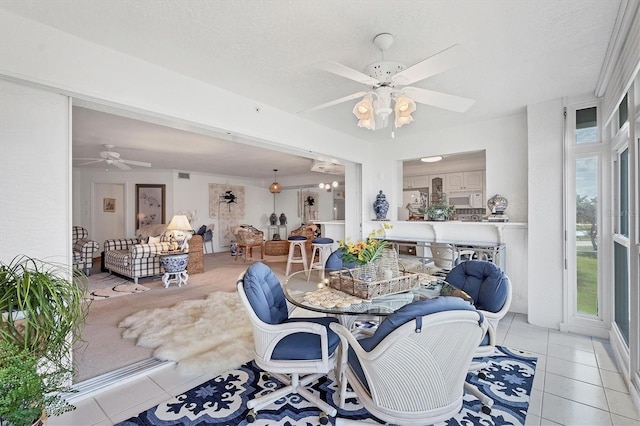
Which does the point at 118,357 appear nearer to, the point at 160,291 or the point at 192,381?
the point at 192,381

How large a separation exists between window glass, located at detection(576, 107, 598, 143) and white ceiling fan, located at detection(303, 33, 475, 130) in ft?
6.53

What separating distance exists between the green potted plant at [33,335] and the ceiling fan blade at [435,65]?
2010 millimetres

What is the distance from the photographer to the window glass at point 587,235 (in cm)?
304

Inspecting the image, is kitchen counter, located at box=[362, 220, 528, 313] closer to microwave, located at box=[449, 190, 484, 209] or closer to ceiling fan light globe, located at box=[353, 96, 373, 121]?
ceiling fan light globe, located at box=[353, 96, 373, 121]

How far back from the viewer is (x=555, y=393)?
2.06 meters

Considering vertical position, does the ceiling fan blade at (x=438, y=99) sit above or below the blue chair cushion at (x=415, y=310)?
above

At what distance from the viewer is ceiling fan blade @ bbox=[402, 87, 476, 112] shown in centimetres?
A: 201

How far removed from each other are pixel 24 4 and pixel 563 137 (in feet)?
14.9

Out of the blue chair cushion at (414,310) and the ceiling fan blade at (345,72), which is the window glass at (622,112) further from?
the blue chair cushion at (414,310)

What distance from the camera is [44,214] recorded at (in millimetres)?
1940

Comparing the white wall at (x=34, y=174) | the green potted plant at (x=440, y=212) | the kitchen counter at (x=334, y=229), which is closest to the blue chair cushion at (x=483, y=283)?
the green potted plant at (x=440, y=212)

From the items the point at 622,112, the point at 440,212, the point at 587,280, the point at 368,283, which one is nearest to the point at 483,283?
the point at 368,283

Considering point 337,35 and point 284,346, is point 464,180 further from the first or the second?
point 284,346

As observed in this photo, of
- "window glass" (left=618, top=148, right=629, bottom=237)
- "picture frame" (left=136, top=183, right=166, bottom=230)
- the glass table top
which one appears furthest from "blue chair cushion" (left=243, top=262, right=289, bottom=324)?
"picture frame" (left=136, top=183, right=166, bottom=230)
